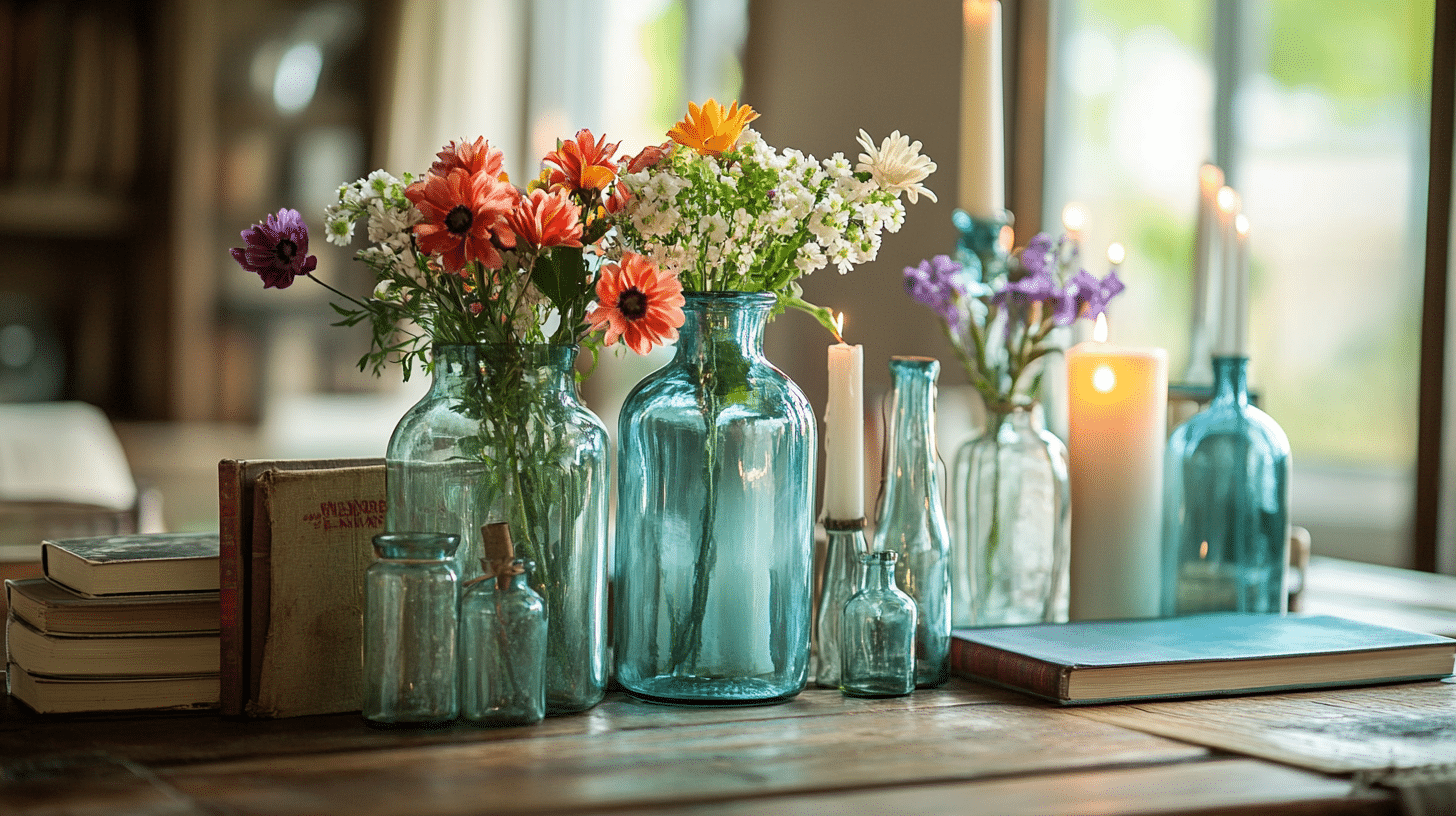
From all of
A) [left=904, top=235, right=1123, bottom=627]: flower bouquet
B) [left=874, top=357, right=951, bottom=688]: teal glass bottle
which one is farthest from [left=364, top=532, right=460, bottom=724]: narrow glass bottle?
[left=904, top=235, right=1123, bottom=627]: flower bouquet

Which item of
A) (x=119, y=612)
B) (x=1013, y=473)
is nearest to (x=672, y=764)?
(x=119, y=612)

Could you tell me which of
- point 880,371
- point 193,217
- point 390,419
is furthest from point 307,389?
point 880,371

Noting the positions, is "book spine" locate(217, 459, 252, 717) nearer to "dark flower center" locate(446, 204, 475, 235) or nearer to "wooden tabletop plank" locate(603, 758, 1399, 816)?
"dark flower center" locate(446, 204, 475, 235)

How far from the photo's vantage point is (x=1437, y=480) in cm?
179

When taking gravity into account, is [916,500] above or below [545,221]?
below

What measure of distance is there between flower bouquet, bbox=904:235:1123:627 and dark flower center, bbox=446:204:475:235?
46 cm

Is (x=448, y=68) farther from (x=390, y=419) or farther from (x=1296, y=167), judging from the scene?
(x=1296, y=167)

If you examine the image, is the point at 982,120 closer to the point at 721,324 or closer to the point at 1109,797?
the point at 721,324

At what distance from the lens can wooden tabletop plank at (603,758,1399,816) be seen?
0.76m

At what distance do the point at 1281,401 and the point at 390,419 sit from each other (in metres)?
2.45

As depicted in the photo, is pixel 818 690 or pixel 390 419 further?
pixel 390 419

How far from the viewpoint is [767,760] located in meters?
0.85

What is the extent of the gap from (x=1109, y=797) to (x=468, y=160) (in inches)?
21.3

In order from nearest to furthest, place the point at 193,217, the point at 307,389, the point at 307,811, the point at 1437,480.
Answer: the point at 307,811 < the point at 1437,480 < the point at 193,217 < the point at 307,389
